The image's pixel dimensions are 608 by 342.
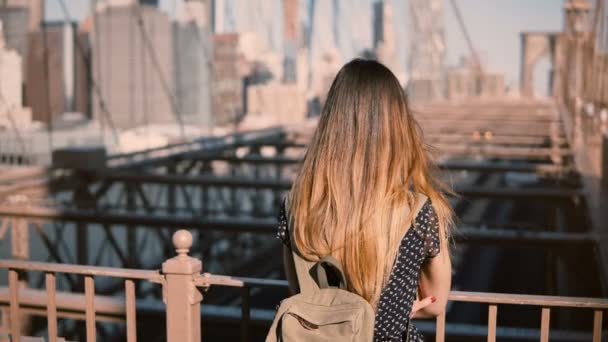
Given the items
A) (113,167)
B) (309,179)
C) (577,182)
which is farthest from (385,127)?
(113,167)

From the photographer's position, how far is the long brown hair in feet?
8.12

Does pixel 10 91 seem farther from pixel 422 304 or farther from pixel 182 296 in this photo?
pixel 422 304

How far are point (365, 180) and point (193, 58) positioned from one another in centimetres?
2715

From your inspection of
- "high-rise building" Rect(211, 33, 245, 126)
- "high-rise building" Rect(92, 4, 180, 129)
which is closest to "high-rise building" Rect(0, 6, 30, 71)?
"high-rise building" Rect(92, 4, 180, 129)

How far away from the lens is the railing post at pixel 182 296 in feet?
12.8

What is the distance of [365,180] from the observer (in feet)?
8.18

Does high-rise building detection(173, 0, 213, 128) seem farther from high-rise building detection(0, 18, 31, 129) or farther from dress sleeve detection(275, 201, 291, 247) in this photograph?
dress sleeve detection(275, 201, 291, 247)

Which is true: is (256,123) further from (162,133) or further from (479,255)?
(162,133)

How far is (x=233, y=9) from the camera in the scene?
3288cm

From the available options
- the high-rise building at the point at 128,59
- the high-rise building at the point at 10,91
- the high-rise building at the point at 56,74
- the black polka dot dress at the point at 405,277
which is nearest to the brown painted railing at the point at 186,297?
the black polka dot dress at the point at 405,277

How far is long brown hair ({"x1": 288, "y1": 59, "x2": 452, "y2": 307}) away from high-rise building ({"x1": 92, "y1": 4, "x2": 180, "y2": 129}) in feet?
61.4

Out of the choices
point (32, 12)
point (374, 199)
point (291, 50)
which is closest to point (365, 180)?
point (374, 199)

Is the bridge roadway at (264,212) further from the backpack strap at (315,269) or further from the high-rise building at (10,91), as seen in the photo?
the high-rise building at (10,91)

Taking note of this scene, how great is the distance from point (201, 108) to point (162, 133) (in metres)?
5.64
